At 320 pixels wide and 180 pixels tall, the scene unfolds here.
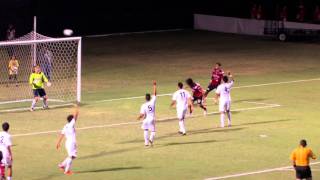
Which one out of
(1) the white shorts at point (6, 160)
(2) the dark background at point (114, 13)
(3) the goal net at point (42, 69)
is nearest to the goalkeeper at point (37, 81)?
(3) the goal net at point (42, 69)

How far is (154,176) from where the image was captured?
29.2 m

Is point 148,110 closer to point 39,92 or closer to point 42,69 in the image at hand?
point 39,92

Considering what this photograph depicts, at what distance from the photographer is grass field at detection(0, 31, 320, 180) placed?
101 feet

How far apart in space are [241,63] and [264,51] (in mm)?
5427

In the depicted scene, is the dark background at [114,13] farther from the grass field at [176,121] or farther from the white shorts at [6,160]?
the white shorts at [6,160]

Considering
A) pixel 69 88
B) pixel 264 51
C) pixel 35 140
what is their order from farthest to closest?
pixel 264 51 < pixel 69 88 < pixel 35 140

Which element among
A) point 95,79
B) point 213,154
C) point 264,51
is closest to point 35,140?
point 213,154

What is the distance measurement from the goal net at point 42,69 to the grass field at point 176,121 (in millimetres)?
1014

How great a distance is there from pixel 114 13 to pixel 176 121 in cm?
3472

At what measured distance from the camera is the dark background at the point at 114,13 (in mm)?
67938

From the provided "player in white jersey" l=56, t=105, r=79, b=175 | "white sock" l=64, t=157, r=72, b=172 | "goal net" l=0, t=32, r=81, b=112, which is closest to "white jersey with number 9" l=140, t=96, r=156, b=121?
"player in white jersey" l=56, t=105, r=79, b=175

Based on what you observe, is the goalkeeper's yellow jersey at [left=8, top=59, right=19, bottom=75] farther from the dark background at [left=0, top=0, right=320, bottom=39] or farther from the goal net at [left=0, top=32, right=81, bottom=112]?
the dark background at [left=0, top=0, right=320, bottom=39]

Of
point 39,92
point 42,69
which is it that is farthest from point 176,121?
point 42,69

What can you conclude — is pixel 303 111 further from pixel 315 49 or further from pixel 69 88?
pixel 315 49
